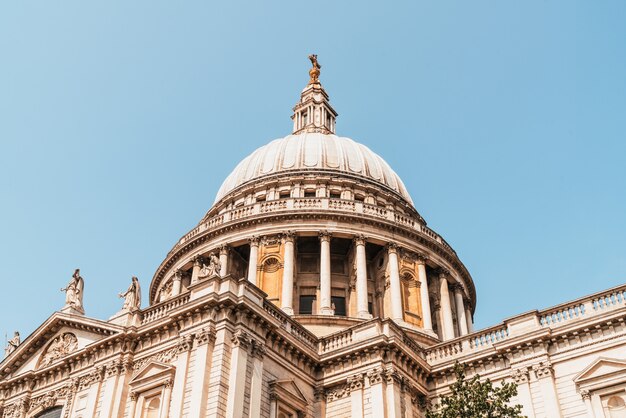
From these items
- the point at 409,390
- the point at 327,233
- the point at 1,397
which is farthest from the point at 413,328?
the point at 1,397

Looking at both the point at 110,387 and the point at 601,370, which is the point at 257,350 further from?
the point at 601,370

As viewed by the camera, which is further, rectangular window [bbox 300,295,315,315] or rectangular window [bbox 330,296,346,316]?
rectangular window [bbox 330,296,346,316]

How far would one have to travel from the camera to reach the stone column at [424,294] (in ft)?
142

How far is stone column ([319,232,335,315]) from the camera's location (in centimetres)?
4162

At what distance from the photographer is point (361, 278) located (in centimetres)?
4372

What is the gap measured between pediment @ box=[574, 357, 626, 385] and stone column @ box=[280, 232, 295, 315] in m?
17.6

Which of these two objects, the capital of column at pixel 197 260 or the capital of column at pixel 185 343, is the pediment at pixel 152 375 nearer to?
the capital of column at pixel 185 343

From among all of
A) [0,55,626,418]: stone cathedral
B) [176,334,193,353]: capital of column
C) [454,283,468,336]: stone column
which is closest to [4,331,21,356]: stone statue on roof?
[0,55,626,418]: stone cathedral

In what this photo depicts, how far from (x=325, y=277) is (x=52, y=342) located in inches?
629

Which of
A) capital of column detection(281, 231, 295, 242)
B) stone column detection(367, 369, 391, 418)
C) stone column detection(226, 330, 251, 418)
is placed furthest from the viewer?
capital of column detection(281, 231, 295, 242)

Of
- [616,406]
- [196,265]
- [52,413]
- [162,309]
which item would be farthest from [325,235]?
[616,406]

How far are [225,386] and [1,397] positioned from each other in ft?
47.7

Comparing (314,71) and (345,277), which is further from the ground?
(314,71)

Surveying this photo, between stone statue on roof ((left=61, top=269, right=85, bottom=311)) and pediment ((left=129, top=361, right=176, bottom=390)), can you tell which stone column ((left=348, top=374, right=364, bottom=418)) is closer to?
pediment ((left=129, top=361, right=176, bottom=390))
